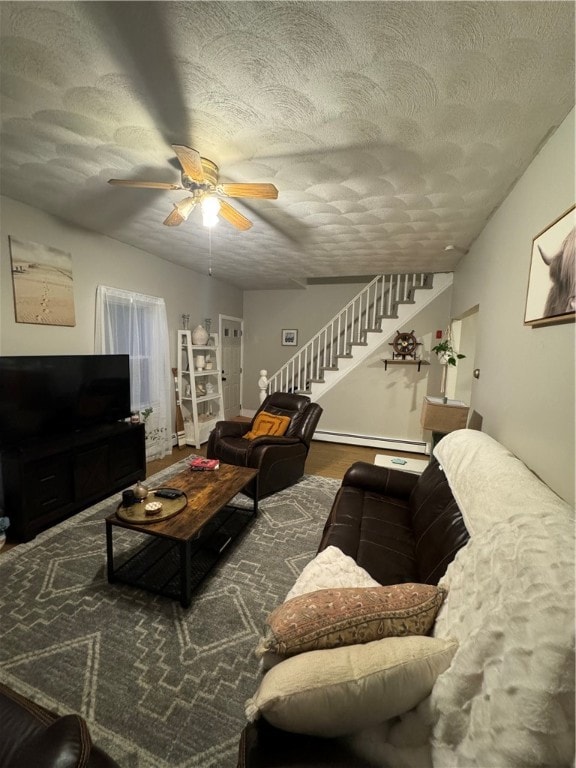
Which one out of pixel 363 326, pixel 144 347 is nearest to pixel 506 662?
pixel 144 347

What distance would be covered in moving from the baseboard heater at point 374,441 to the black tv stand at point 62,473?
2.94 m

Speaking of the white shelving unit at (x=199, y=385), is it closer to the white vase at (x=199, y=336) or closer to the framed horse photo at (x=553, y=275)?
the white vase at (x=199, y=336)

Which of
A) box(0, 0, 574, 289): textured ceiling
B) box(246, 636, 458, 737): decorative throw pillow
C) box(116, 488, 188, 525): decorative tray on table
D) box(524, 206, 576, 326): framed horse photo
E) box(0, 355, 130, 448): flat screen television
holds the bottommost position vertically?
box(116, 488, 188, 525): decorative tray on table

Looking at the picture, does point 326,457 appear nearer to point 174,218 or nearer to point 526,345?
point 526,345

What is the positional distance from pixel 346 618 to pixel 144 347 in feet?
12.0

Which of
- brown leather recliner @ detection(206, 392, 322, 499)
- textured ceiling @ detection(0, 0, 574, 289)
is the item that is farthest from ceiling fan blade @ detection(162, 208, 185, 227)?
brown leather recliner @ detection(206, 392, 322, 499)

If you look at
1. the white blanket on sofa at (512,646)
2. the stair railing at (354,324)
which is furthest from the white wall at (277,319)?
the white blanket on sofa at (512,646)

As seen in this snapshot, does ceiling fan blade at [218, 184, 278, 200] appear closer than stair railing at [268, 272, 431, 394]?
Yes

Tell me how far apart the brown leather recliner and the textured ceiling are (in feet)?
6.75

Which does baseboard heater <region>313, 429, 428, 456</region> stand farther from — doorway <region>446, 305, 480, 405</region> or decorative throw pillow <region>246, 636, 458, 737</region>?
decorative throw pillow <region>246, 636, 458, 737</region>

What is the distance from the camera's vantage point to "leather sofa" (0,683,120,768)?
66 centimetres

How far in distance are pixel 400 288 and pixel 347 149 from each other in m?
3.40

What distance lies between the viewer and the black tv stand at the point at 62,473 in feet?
7.32

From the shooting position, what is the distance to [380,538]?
5.83ft
